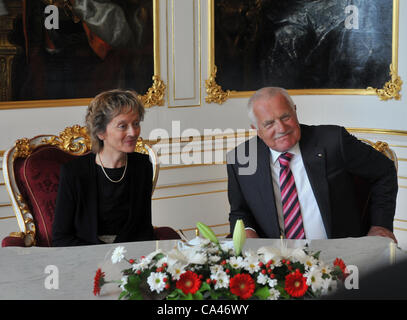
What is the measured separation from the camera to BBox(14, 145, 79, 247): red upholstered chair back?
347cm

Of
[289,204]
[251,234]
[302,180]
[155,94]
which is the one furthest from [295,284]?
[155,94]

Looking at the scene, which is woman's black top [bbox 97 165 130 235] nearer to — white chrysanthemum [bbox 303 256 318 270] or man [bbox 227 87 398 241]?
man [bbox 227 87 398 241]

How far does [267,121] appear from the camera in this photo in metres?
3.24

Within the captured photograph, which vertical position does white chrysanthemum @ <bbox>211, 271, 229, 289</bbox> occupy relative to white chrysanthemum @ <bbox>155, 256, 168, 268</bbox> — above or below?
below

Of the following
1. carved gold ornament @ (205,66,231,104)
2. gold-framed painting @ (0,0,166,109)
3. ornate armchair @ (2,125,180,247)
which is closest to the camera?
ornate armchair @ (2,125,180,247)

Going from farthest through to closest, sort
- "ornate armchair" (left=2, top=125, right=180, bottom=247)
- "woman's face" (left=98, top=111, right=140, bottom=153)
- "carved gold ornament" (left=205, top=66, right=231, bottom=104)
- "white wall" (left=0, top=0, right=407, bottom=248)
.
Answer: "carved gold ornament" (left=205, top=66, right=231, bottom=104), "white wall" (left=0, top=0, right=407, bottom=248), "ornate armchair" (left=2, top=125, right=180, bottom=247), "woman's face" (left=98, top=111, right=140, bottom=153)

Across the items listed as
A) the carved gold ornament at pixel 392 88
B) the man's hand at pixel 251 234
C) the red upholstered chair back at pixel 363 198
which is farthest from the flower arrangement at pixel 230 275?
the carved gold ornament at pixel 392 88

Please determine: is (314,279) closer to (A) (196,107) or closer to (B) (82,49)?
(B) (82,49)

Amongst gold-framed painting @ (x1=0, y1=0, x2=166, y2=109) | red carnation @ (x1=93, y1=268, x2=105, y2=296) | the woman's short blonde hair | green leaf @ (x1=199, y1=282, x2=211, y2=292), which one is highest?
gold-framed painting @ (x1=0, y1=0, x2=166, y2=109)

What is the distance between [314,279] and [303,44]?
495 centimetres

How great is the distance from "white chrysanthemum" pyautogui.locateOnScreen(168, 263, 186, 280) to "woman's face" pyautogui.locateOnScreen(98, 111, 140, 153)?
160 centimetres

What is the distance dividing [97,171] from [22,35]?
1845mm

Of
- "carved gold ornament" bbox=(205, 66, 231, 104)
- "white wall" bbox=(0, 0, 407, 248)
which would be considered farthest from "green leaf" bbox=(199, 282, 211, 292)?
"carved gold ornament" bbox=(205, 66, 231, 104)

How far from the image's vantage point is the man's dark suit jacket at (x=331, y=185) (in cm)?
318
